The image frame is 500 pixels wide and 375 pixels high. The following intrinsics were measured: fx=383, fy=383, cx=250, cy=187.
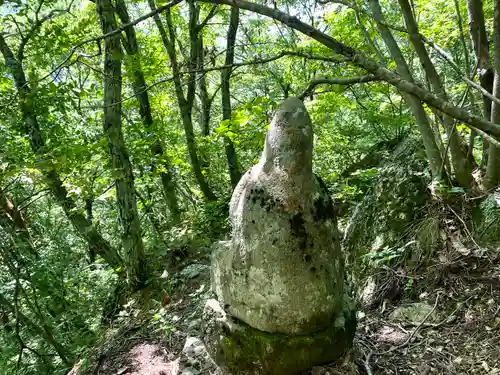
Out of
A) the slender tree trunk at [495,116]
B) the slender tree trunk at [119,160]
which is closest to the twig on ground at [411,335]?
the slender tree trunk at [495,116]

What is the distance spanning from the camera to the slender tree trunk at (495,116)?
281 cm

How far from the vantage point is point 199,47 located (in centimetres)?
966

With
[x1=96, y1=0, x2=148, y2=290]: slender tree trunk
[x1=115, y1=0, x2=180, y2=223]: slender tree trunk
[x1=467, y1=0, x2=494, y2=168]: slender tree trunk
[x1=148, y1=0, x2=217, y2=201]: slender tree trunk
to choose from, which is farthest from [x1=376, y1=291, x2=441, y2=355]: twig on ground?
[x1=148, y1=0, x2=217, y2=201]: slender tree trunk

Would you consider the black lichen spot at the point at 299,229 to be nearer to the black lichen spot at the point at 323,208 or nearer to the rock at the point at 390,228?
the black lichen spot at the point at 323,208

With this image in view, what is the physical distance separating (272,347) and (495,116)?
2.77 m

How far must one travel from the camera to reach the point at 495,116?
11.1 ft

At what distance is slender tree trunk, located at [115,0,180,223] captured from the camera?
727 cm

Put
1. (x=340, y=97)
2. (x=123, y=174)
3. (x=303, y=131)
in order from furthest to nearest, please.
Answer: (x=340, y=97) < (x=123, y=174) < (x=303, y=131)

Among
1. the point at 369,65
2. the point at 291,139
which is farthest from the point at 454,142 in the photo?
the point at 291,139

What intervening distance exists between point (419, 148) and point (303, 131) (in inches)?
131

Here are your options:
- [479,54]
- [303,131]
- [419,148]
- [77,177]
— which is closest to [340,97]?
[419,148]

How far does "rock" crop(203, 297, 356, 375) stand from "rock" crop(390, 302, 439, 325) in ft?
3.70

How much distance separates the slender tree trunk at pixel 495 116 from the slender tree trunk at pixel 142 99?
502cm

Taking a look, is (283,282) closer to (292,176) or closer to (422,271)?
(292,176)
